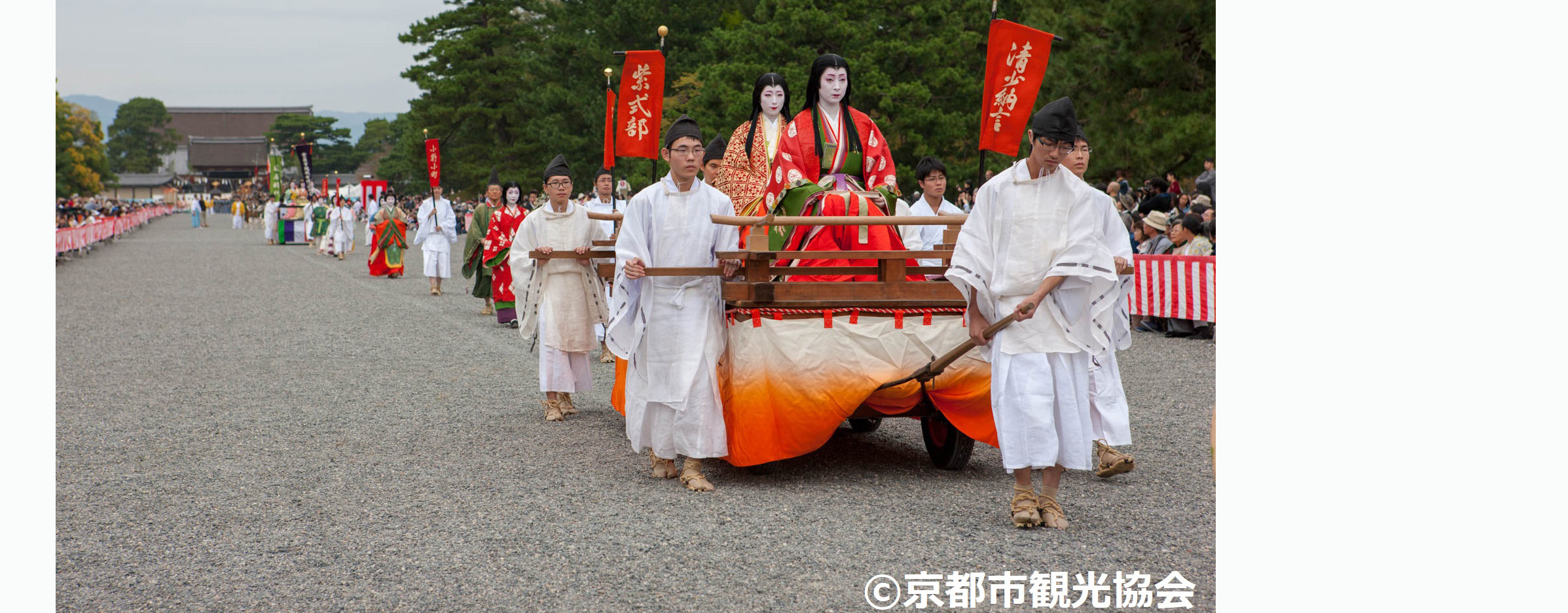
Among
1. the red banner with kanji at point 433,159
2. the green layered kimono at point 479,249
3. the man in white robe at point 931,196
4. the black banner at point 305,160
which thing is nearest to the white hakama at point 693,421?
the man in white robe at point 931,196

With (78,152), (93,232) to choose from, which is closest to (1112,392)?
(93,232)

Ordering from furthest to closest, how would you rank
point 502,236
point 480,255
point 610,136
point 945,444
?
1. point 480,255
2. point 502,236
3. point 610,136
4. point 945,444

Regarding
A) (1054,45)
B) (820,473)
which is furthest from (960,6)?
(820,473)

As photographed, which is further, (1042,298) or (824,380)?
(824,380)

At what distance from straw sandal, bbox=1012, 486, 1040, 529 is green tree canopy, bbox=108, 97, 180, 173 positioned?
107 metres

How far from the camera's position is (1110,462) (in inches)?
213

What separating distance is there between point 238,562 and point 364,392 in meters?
4.07

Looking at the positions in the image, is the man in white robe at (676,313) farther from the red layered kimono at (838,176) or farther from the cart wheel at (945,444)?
the cart wheel at (945,444)

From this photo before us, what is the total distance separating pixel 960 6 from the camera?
920 inches

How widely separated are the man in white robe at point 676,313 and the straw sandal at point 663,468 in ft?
0.12

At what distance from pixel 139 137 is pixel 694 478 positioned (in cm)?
10859

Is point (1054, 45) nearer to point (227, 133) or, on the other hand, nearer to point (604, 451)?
point (604, 451)

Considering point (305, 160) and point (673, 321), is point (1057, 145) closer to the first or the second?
point (673, 321)

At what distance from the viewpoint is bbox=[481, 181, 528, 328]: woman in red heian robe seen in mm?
10062
